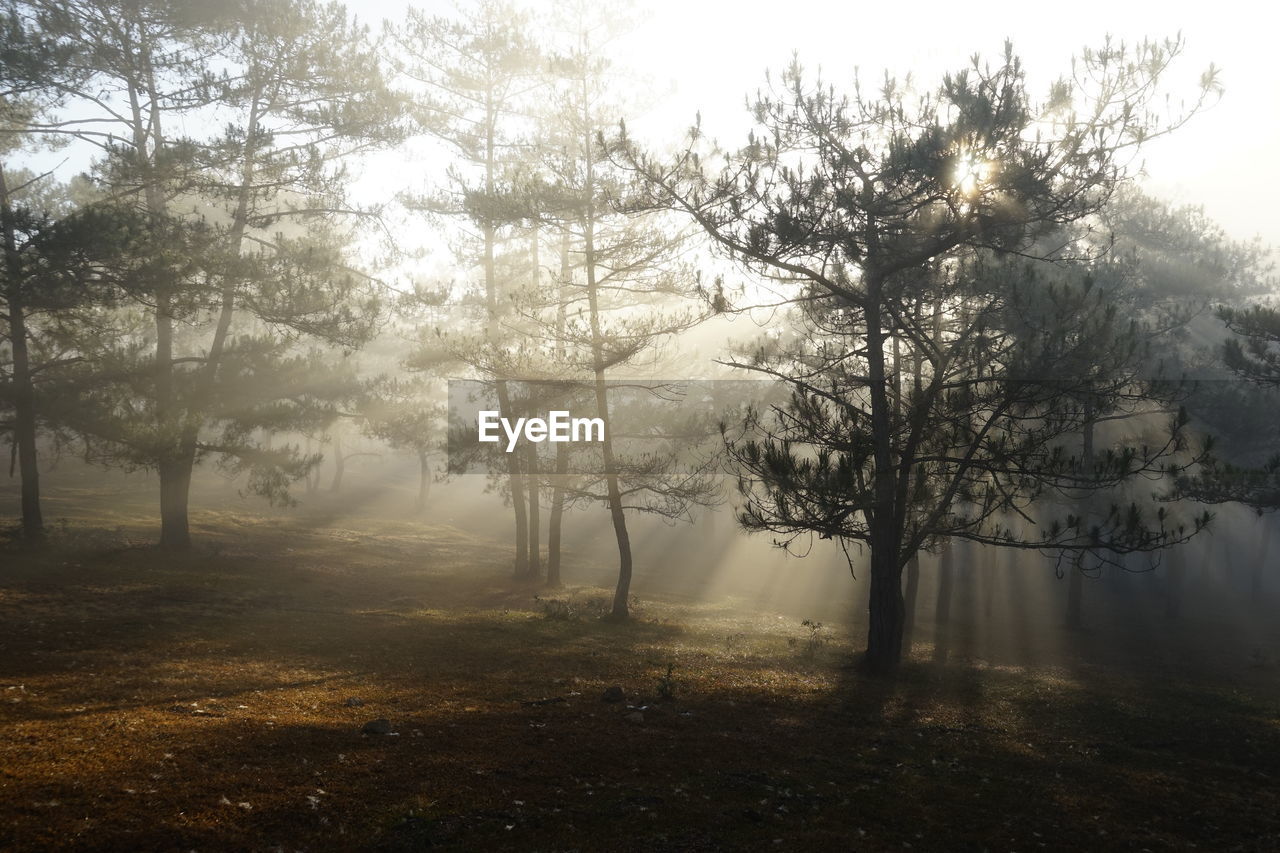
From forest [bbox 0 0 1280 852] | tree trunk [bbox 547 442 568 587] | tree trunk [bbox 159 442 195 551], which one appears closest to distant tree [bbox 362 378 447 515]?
forest [bbox 0 0 1280 852]

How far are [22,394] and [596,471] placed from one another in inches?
473

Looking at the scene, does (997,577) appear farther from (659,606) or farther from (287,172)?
(287,172)

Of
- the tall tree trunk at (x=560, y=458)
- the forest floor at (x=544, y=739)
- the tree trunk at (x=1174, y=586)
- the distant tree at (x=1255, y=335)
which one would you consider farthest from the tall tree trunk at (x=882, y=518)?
the tree trunk at (x=1174, y=586)

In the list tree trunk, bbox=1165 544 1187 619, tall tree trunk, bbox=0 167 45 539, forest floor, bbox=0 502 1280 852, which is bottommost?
tree trunk, bbox=1165 544 1187 619

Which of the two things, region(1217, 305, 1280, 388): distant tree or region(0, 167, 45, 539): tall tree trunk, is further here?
region(1217, 305, 1280, 388): distant tree

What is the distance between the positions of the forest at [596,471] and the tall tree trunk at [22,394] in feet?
0.31

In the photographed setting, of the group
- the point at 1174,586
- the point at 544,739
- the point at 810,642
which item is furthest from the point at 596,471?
the point at 1174,586

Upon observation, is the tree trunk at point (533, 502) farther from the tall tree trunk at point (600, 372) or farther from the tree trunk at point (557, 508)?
the tall tree trunk at point (600, 372)

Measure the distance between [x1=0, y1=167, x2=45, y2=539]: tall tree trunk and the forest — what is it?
3.7 inches

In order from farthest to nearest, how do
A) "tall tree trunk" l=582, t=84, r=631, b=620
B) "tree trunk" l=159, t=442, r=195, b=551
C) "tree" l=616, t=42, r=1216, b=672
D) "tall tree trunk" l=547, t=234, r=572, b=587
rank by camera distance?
"tree trunk" l=159, t=442, r=195, b=551 < "tall tree trunk" l=547, t=234, r=572, b=587 < "tall tree trunk" l=582, t=84, r=631, b=620 < "tree" l=616, t=42, r=1216, b=672

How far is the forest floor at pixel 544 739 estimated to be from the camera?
586cm

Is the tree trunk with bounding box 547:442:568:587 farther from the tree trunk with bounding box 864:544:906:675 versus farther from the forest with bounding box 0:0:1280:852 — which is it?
the tree trunk with bounding box 864:544:906:675

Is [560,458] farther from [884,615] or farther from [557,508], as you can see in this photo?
[884,615]

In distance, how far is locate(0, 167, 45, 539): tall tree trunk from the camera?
14.8m
